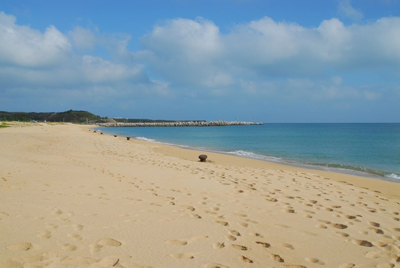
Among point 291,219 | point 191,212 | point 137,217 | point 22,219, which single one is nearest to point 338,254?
point 291,219

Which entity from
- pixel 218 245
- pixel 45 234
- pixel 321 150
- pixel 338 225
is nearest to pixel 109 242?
pixel 45 234

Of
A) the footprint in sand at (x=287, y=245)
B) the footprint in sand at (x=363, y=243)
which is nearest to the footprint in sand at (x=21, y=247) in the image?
the footprint in sand at (x=287, y=245)

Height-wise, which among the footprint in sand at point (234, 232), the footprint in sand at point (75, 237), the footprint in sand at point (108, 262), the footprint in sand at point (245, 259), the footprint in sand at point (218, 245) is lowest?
the footprint in sand at point (245, 259)

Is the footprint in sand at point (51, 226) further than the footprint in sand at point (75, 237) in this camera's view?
Yes

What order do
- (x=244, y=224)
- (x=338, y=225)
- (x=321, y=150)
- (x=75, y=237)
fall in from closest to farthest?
(x=75, y=237) → (x=244, y=224) → (x=338, y=225) → (x=321, y=150)

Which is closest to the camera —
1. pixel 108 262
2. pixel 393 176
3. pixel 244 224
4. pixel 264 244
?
pixel 108 262

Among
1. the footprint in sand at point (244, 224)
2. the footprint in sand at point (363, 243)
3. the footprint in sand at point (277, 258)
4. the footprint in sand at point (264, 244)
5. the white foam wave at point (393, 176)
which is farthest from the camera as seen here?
the white foam wave at point (393, 176)

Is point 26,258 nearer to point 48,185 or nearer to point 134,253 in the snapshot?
point 134,253

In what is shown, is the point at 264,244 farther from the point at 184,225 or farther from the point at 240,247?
the point at 184,225

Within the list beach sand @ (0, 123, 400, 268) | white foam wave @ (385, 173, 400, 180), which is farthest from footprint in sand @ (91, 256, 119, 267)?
white foam wave @ (385, 173, 400, 180)

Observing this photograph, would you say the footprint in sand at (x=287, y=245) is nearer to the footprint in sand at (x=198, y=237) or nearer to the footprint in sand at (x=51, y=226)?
the footprint in sand at (x=198, y=237)

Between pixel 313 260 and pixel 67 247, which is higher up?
pixel 67 247

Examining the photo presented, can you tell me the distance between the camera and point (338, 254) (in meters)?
3.39

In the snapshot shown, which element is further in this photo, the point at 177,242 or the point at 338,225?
the point at 338,225
